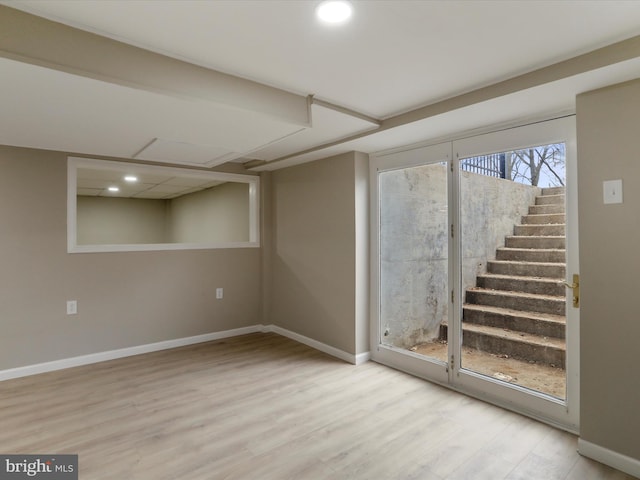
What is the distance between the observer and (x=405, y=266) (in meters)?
3.59

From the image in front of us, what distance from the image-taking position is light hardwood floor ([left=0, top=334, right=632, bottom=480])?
6.78 ft

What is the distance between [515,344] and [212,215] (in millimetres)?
5255

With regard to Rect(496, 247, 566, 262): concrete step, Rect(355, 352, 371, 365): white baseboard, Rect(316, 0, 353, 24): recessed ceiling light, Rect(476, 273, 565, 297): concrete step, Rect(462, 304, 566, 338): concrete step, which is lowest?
Rect(355, 352, 371, 365): white baseboard

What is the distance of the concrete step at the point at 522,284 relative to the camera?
8.42ft

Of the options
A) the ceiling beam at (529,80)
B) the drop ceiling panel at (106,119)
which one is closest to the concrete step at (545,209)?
the ceiling beam at (529,80)

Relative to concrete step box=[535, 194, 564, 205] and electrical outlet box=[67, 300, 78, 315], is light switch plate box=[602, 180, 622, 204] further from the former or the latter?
electrical outlet box=[67, 300, 78, 315]

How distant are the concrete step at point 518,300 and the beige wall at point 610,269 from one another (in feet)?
1.16

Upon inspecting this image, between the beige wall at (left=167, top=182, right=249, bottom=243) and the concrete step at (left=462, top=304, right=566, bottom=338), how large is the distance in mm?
3509

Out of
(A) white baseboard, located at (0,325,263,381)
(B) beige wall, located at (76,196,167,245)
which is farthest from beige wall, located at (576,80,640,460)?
(B) beige wall, located at (76,196,167,245)

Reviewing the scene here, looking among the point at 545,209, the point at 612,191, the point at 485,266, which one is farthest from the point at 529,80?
the point at 485,266

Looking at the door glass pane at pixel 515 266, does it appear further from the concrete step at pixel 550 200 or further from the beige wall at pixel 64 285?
the beige wall at pixel 64 285

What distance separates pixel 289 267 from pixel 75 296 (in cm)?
228

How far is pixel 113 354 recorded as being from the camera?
12.5 ft

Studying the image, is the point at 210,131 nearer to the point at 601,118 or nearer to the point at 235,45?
the point at 235,45
